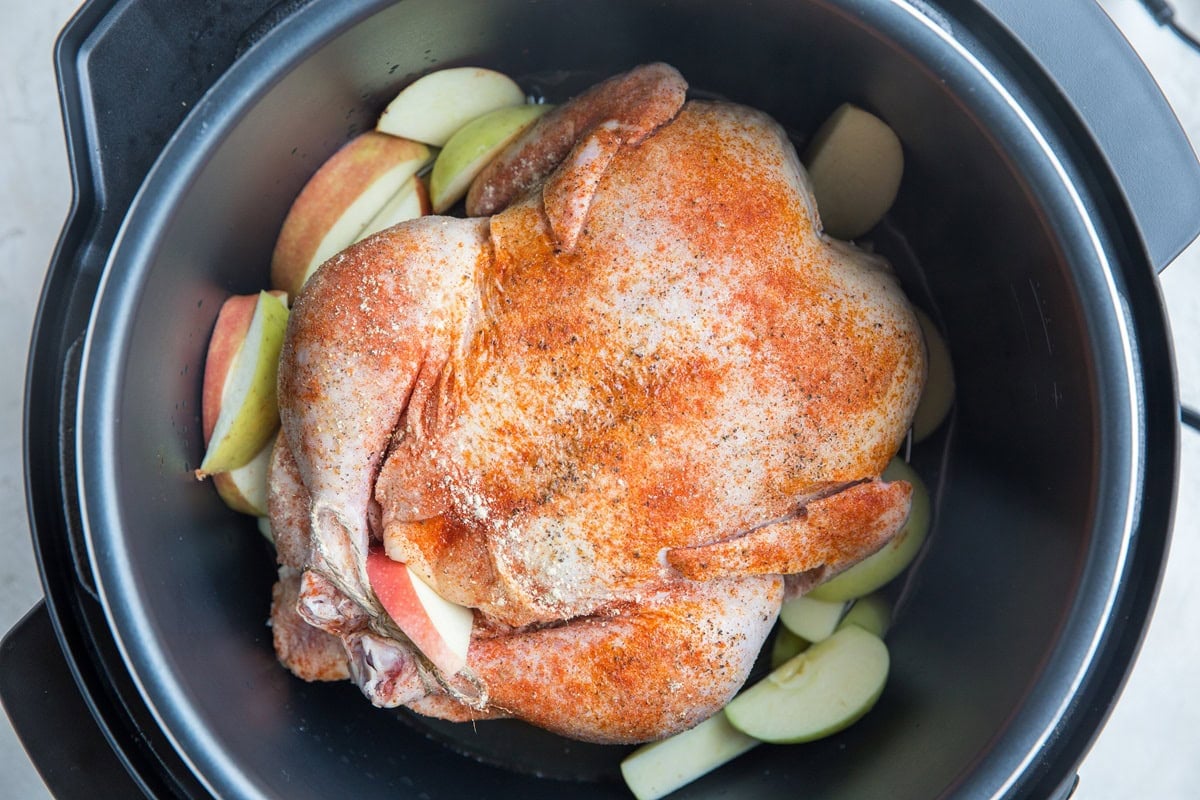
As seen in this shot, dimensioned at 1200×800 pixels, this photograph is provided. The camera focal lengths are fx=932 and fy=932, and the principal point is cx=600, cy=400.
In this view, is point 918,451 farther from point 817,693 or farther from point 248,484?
point 248,484

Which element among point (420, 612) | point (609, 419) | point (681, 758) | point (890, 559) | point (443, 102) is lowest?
point (681, 758)

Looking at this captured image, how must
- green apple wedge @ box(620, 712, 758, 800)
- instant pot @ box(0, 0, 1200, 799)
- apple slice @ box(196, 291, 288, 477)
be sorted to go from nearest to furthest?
instant pot @ box(0, 0, 1200, 799) → apple slice @ box(196, 291, 288, 477) → green apple wedge @ box(620, 712, 758, 800)

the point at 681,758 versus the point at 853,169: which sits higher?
the point at 853,169

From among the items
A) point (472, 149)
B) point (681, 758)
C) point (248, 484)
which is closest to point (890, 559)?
point (681, 758)

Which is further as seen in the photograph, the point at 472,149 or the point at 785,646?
the point at 785,646

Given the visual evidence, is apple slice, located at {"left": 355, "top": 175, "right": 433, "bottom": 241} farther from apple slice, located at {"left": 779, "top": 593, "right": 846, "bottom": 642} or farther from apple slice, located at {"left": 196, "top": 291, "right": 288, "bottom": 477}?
apple slice, located at {"left": 779, "top": 593, "right": 846, "bottom": 642}

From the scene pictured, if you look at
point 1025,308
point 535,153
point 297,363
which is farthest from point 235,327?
point 1025,308

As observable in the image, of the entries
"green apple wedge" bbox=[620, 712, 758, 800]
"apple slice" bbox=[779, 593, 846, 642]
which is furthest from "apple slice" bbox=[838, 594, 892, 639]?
"green apple wedge" bbox=[620, 712, 758, 800]
